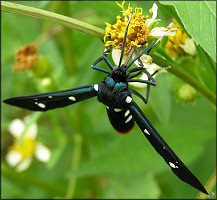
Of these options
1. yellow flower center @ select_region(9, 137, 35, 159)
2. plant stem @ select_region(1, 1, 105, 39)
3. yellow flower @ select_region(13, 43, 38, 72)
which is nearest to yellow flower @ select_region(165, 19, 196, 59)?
plant stem @ select_region(1, 1, 105, 39)

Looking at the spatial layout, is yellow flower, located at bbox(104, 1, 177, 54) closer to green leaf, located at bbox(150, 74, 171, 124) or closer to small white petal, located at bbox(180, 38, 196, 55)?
small white petal, located at bbox(180, 38, 196, 55)

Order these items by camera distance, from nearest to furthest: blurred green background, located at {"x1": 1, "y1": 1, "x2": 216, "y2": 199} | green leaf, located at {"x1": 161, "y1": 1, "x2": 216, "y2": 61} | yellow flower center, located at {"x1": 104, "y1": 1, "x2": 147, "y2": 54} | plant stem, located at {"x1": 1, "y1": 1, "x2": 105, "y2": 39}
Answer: plant stem, located at {"x1": 1, "y1": 1, "x2": 105, "y2": 39}
green leaf, located at {"x1": 161, "y1": 1, "x2": 216, "y2": 61}
yellow flower center, located at {"x1": 104, "y1": 1, "x2": 147, "y2": 54}
blurred green background, located at {"x1": 1, "y1": 1, "x2": 216, "y2": 199}

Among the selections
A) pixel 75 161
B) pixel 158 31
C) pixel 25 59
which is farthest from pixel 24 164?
pixel 158 31

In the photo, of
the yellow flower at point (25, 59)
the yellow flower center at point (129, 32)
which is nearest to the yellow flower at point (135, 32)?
the yellow flower center at point (129, 32)

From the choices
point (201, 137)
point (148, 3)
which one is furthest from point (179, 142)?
point (148, 3)

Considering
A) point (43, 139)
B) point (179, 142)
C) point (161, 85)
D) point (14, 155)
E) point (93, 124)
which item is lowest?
point (14, 155)

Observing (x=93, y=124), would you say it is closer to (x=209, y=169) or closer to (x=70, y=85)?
(x=70, y=85)
